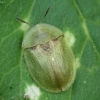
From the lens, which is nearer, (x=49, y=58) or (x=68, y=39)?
(x=49, y=58)

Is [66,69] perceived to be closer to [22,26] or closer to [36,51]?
[36,51]

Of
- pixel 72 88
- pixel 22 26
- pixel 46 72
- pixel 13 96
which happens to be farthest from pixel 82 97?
pixel 22 26

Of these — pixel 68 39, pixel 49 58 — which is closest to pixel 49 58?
pixel 49 58

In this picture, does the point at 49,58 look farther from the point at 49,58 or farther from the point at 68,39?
the point at 68,39
